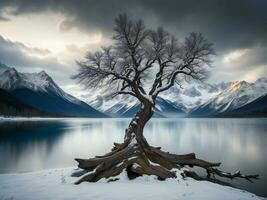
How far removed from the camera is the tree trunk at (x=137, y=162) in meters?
16.0

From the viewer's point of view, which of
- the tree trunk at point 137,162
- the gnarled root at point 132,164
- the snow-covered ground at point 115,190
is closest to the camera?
the snow-covered ground at point 115,190

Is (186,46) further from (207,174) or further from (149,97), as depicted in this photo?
(207,174)

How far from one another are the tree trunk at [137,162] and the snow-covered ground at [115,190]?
55 centimetres

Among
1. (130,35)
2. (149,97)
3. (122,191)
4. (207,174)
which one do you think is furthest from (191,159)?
(130,35)

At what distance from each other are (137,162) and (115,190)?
11.1 ft

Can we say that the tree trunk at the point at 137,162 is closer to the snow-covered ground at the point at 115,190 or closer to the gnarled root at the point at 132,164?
the gnarled root at the point at 132,164

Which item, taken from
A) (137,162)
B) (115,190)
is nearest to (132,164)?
(137,162)

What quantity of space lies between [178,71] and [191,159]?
22.6 feet

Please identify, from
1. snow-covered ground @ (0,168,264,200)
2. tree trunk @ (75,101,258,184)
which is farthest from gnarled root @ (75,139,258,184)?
snow-covered ground @ (0,168,264,200)

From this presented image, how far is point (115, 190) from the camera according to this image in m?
13.3

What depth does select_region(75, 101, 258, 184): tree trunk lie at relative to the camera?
629 inches

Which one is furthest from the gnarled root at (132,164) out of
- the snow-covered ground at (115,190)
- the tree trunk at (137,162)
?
the snow-covered ground at (115,190)

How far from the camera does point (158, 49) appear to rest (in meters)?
19.7

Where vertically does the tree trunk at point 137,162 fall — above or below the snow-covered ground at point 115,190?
above
